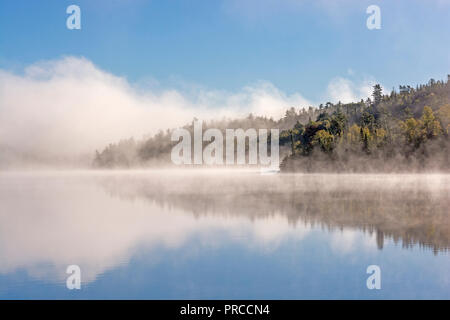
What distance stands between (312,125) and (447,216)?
4464 inches

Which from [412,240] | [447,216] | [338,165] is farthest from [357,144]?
[412,240]

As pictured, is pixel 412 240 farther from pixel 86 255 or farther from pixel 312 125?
pixel 312 125

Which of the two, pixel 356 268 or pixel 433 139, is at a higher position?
pixel 433 139

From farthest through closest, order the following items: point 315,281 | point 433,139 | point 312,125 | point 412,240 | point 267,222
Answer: point 312,125 < point 433,139 < point 267,222 < point 412,240 < point 315,281

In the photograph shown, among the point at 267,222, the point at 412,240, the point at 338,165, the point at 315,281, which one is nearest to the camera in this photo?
the point at 315,281

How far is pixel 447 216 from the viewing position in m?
29.2

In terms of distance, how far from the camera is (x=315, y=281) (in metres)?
15.8

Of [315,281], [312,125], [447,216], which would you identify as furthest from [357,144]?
[315,281]

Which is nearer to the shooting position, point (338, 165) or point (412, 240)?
point (412, 240)
